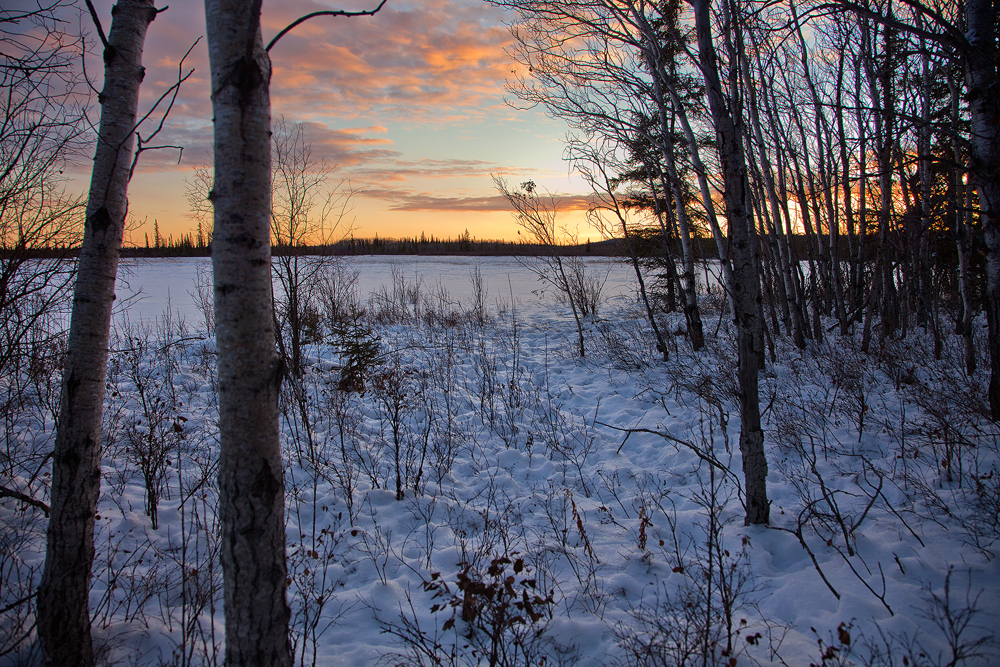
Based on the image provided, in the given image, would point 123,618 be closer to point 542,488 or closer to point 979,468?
point 542,488

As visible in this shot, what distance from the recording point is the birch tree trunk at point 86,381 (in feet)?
6.49

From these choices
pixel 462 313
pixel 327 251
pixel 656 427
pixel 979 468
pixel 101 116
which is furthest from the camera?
pixel 462 313

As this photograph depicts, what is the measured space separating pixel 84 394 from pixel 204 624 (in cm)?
138

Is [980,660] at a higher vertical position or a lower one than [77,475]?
lower

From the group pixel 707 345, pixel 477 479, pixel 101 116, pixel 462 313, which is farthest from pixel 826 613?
pixel 462 313

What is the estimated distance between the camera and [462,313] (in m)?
14.0

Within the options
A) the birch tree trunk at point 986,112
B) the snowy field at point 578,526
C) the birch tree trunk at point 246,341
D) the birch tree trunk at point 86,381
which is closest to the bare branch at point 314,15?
the birch tree trunk at point 246,341

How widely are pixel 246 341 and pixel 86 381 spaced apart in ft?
3.96

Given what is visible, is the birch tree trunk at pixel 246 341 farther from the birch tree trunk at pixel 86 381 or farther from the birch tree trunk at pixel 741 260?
Result: the birch tree trunk at pixel 741 260

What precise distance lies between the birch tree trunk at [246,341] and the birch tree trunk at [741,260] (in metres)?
2.66

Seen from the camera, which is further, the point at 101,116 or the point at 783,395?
the point at 783,395

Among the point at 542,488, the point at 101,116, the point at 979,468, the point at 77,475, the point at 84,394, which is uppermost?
the point at 101,116

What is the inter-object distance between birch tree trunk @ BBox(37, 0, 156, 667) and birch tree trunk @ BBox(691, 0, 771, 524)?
315 centimetres

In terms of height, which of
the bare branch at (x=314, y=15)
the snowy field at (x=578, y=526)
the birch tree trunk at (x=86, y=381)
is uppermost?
the bare branch at (x=314, y=15)
